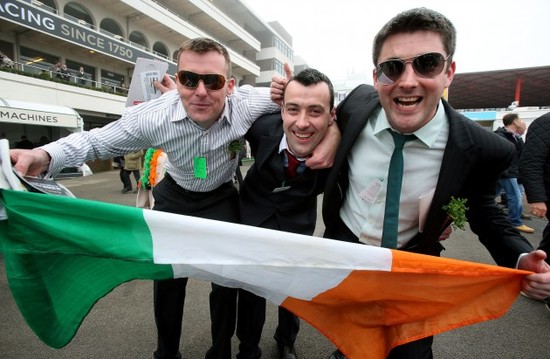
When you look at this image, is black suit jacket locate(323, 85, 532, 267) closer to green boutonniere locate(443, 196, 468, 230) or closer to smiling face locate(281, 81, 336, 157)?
green boutonniere locate(443, 196, 468, 230)

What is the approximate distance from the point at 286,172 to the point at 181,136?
830mm

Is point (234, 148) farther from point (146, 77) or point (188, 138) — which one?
point (146, 77)

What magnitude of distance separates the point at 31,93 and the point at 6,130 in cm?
293

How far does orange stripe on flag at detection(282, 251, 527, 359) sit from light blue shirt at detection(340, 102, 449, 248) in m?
0.40

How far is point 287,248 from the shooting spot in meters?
1.35

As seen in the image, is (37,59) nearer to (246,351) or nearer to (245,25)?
(246,351)

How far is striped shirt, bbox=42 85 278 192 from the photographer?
2.29 metres

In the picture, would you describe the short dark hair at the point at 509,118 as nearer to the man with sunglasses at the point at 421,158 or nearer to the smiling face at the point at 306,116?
the man with sunglasses at the point at 421,158

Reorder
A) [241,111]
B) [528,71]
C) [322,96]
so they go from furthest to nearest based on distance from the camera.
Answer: [528,71] → [241,111] → [322,96]

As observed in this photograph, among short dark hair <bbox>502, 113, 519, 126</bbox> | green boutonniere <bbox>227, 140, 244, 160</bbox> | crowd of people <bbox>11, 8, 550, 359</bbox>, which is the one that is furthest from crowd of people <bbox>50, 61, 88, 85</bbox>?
short dark hair <bbox>502, 113, 519, 126</bbox>

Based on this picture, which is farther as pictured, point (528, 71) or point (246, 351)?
point (528, 71)

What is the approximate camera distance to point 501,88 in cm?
3556

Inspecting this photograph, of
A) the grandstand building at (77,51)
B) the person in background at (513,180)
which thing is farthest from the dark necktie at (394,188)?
the grandstand building at (77,51)

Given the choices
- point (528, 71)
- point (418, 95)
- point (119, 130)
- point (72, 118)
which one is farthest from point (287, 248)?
point (528, 71)
